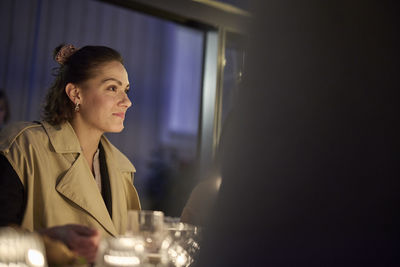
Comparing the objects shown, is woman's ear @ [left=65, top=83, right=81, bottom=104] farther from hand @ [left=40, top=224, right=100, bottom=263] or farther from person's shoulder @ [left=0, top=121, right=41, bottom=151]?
hand @ [left=40, top=224, right=100, bottom=263]

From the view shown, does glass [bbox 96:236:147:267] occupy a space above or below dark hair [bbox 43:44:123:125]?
below

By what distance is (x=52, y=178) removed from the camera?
46.9 inches

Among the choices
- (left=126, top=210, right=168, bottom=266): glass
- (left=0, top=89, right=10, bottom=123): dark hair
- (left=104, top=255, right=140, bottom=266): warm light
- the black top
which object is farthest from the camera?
(left=0, top=89, right=10, bottom=123): dark hair

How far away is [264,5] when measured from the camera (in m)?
0.40

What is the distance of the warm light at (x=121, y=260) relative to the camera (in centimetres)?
57

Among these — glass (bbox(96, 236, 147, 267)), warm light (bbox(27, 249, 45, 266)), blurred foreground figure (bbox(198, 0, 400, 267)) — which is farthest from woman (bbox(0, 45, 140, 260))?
blurred foreground figure (bbox(198, 0, 400, 267))

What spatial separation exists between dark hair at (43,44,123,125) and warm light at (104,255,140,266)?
2.84 feet

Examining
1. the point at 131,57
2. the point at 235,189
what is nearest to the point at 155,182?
the point at 131,57

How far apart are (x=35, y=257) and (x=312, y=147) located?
31 cm

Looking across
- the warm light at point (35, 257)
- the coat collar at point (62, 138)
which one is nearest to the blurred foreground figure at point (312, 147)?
the warm light at point (35, 257)

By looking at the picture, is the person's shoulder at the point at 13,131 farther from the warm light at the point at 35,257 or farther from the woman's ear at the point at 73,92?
the warm light at the point at 35,257

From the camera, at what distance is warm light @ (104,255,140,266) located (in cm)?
57

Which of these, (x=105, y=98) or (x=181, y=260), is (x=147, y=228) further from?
(x=105, y=98)

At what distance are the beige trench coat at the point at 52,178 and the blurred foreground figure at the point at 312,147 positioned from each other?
858mm
